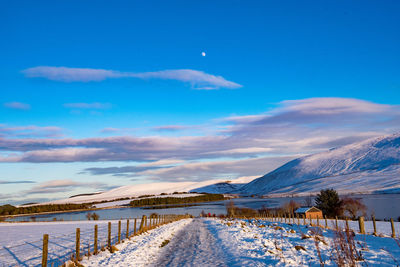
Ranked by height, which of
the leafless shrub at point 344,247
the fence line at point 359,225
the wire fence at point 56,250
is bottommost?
the fence line at point 359,225

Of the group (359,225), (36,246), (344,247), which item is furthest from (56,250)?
(359,225)

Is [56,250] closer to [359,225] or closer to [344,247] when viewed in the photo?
[344,247]

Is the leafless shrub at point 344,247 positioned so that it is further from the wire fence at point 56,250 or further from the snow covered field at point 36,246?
the snow covered field at point 36,246

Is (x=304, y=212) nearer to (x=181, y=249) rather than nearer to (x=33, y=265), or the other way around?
(x=181, y=249)

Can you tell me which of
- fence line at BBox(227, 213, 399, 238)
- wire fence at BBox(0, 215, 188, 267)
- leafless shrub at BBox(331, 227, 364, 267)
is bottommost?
fence line at BBox(227, 213, 399, 238)

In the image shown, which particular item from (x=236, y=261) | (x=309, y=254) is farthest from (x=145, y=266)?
(x=309, y=254)

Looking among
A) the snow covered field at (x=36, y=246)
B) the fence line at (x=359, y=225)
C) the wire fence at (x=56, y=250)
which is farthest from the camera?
the fence line at (x=359, y=225)

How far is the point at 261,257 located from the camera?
608 inches

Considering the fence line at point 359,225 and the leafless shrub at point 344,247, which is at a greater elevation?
the leafless shrub at point 344,247

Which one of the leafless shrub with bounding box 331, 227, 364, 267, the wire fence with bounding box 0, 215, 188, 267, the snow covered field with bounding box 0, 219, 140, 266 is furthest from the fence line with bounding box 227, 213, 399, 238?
the snow covered field with bounding box 0, 219, 140, 266

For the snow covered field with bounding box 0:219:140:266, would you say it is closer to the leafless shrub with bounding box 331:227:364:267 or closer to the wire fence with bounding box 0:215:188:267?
the wire fence with bounding box 0:215:188:267

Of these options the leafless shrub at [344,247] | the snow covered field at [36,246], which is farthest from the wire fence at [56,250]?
the leafless shrub at [344,247]

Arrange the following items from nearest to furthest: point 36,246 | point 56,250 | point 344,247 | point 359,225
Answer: point 344,247 < point 56,250 < point 36,246 < point 359,225

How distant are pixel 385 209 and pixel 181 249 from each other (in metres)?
123
